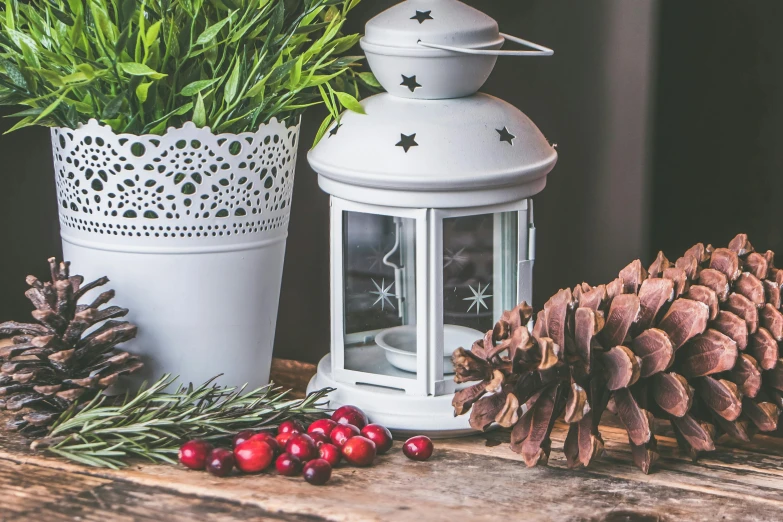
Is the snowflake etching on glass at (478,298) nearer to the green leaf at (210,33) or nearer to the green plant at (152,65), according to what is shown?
the green plant at (152,65)

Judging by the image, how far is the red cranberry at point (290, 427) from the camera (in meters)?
0.73

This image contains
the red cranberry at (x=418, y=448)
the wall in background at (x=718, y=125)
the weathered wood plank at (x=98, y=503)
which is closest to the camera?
the weathered wood plank at (x=98, y=503)

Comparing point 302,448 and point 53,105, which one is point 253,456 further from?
point 53,105

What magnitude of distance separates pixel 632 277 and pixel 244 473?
1.04 ft

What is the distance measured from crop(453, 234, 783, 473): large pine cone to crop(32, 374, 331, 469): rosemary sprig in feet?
0.52

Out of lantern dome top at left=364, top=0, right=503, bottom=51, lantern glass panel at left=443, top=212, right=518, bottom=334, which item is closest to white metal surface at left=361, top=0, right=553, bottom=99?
lantern dome top at left=364, top=0, right=503, bottom=51

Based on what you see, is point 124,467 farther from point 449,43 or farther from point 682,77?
point 682,77

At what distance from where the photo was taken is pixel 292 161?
82 cm

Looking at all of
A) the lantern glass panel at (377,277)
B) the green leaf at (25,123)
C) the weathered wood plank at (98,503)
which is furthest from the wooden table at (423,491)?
the green leaf at (25,123)

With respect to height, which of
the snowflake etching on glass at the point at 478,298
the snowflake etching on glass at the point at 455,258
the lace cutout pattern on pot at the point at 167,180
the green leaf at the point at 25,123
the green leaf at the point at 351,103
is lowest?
the snowflake etching on glass at the point at 478,298

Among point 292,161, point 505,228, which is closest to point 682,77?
point 505,228

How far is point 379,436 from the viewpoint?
72cm

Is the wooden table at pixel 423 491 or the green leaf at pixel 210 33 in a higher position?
the green leaf at pixel 210 33

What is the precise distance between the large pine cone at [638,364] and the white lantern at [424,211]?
0.27 ft
